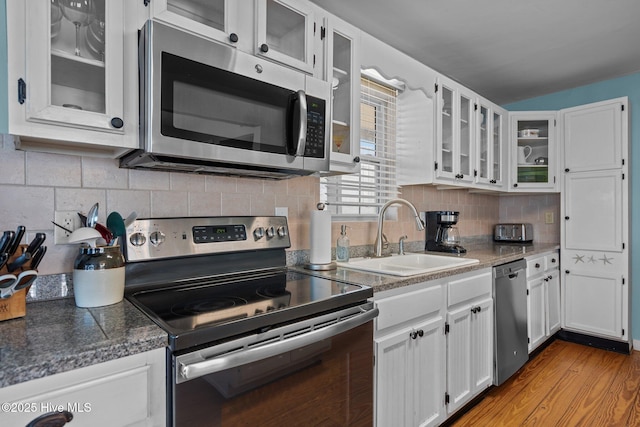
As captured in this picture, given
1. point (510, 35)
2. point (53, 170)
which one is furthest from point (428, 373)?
point (510, 35)

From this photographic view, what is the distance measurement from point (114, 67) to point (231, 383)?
3.31 feet

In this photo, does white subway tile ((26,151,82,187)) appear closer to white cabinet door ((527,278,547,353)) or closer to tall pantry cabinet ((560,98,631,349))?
white cabinet door ((527,278,547,353))

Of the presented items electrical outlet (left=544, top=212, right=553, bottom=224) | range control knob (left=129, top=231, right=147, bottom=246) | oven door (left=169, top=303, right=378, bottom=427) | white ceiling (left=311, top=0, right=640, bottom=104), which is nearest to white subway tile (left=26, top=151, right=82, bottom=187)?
range control knob (left=129, top=231, right=147, bottom=246)

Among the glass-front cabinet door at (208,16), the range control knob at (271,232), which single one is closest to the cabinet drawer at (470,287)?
the range control knob at (271,232)

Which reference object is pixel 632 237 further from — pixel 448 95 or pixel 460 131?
pixel 448 95

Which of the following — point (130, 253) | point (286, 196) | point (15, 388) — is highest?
point (286, 196)

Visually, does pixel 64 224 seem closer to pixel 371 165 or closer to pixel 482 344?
Answer: pixel 371 165

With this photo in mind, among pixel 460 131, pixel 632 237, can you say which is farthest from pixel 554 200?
pixel 460 131

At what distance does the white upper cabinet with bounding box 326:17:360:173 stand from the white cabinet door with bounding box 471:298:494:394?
3.78 feet

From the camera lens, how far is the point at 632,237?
300 cm

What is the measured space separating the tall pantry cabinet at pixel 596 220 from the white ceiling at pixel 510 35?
1.55 feet

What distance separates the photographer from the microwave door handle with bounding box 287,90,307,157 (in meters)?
1.43

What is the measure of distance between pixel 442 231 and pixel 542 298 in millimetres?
1062

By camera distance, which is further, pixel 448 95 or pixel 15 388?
pixel 448 95
